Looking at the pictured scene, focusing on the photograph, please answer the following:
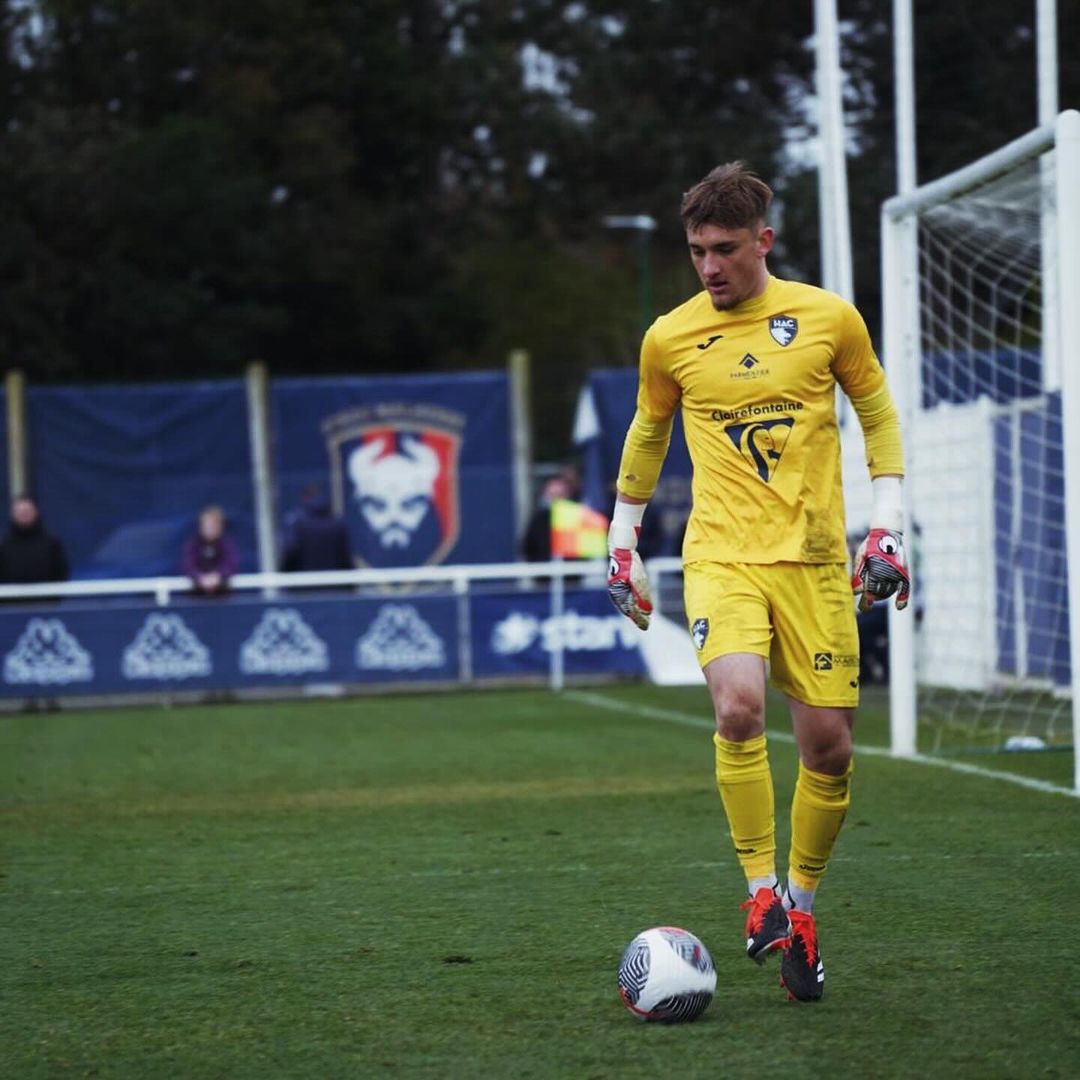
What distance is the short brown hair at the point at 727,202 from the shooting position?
551cm

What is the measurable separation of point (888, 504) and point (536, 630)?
12948mm

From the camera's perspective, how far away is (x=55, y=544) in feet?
62.5

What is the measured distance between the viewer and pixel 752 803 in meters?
5.52

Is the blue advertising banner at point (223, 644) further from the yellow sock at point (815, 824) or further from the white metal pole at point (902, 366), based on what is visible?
the yellow sock at point (815, 824)

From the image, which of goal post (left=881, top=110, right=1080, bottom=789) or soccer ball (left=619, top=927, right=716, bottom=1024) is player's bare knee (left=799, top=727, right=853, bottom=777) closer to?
soccer ball (left=619, top=927, right=716, bottom=1024)

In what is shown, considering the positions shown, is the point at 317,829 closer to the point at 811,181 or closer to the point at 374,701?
the point at 374,701

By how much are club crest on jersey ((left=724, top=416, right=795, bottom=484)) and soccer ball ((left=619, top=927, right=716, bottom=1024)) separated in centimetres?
129

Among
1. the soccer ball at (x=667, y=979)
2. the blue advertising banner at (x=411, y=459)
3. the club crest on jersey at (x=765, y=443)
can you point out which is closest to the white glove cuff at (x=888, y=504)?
the club crest on jersey at (x=765, y=443)

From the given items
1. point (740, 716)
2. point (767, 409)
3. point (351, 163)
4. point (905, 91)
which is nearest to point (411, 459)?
point (905, 91)

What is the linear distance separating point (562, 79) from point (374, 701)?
3421 cm

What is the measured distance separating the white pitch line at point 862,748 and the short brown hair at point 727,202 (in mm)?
4518

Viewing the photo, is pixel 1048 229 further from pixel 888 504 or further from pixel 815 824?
pixel 815 824

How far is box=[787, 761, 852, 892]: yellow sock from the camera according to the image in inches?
219

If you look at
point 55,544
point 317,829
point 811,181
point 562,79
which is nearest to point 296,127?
point 562,79
